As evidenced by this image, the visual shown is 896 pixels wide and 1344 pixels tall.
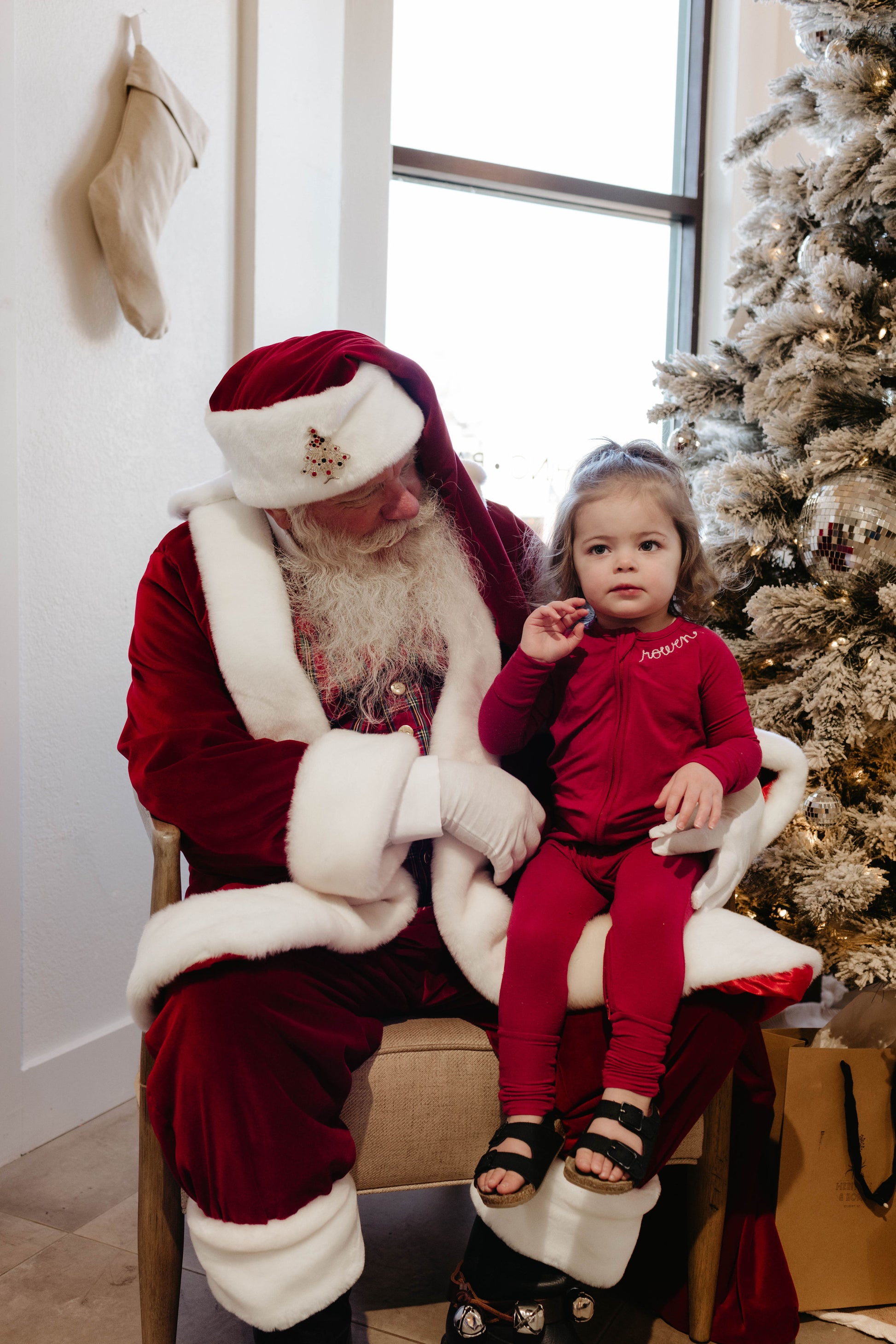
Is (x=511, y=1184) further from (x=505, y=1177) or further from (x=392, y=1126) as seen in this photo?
(x=392, y=1126)

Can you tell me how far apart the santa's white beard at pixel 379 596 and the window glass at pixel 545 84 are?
82.6 inches

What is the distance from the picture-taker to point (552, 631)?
1419mm

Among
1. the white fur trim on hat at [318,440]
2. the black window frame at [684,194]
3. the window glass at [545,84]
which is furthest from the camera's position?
the black window frame at [684,194]

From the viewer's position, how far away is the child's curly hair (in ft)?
4.92

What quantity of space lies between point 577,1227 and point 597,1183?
197 millimetres

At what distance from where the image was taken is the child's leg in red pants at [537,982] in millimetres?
1285

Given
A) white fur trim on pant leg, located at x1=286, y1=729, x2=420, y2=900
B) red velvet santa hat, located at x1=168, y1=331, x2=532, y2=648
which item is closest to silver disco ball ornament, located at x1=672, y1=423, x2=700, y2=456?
red velvet santa hat, located at x1=168, y1=331, x2=532, y2=648

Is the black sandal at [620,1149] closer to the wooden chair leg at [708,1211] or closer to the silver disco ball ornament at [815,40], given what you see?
the wooden chair leg at [708,1211]

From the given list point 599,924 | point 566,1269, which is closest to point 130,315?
point 599,924

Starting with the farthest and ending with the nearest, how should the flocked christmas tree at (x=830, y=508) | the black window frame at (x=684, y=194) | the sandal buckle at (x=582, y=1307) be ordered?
1. the black window frame at (x=684, y=194)
2. the flocked christmas tree at (x=830, y=508)
3. the sandal buckle at (x=582, y=1307)

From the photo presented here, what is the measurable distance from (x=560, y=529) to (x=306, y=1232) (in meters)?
1.03

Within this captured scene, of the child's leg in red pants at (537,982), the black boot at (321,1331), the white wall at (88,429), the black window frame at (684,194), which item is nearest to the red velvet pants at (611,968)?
the child's leg in red pants at (537,982)

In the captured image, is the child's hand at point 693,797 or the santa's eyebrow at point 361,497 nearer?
the child's hand at point 693,797

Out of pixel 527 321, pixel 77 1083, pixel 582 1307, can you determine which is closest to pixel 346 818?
Answer: pixel 582 1307
